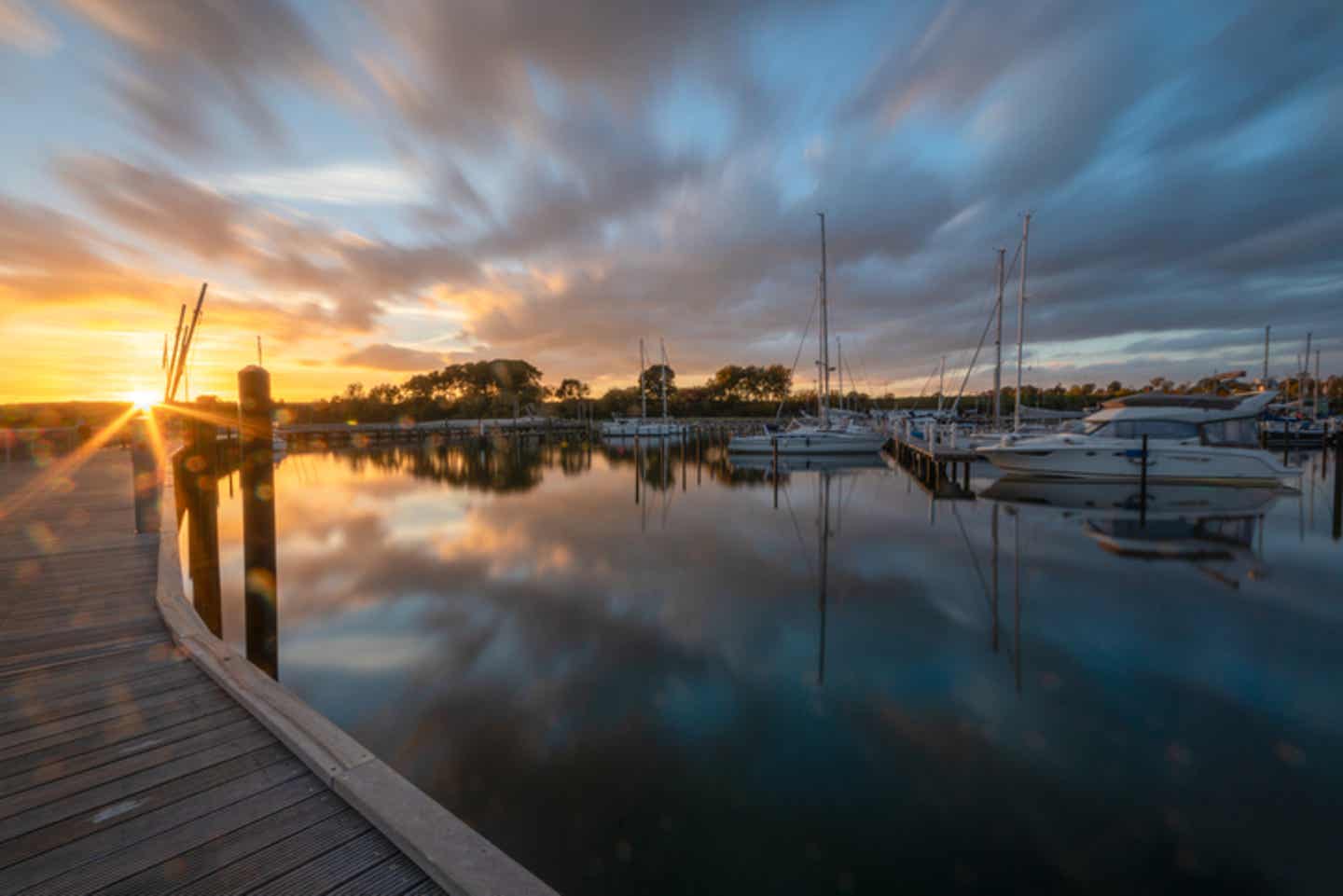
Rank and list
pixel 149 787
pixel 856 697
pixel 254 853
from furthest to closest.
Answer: pixel 856 697 < pixel 149 787 < pixel 254 853

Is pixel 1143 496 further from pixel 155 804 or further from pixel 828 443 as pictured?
pixel 155 804

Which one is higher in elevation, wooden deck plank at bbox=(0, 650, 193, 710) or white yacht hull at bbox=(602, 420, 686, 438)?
white yacht hull at bbox=(602, 420, 686, 438)

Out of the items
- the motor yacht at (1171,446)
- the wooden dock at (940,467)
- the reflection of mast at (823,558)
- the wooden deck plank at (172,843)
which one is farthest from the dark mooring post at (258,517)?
the motor yacht at (1171,446)

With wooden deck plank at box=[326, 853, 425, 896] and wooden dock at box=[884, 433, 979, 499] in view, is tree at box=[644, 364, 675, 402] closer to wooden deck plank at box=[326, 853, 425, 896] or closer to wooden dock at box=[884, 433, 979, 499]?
wooden dock at box=[884, 433, 979, 499]

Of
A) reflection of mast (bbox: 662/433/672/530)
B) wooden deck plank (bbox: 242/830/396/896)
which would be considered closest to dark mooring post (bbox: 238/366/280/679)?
wooden deck plank (bbox: 242/830/396/896)

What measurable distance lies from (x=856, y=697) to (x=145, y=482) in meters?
10.0

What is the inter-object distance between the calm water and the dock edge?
1.73 meters

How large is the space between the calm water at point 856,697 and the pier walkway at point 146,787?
1876mm

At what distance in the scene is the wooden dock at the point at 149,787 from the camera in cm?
238

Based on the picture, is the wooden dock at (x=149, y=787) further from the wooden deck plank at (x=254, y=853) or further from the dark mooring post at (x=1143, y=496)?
the dark mooring post at (x=1143, y=496)

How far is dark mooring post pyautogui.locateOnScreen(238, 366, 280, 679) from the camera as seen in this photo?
5.45m

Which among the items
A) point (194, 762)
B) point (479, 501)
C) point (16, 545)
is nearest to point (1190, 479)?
point (479, 501)

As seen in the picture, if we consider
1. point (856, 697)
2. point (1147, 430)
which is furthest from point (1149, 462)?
point (856, 697)

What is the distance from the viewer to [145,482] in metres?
8.07
